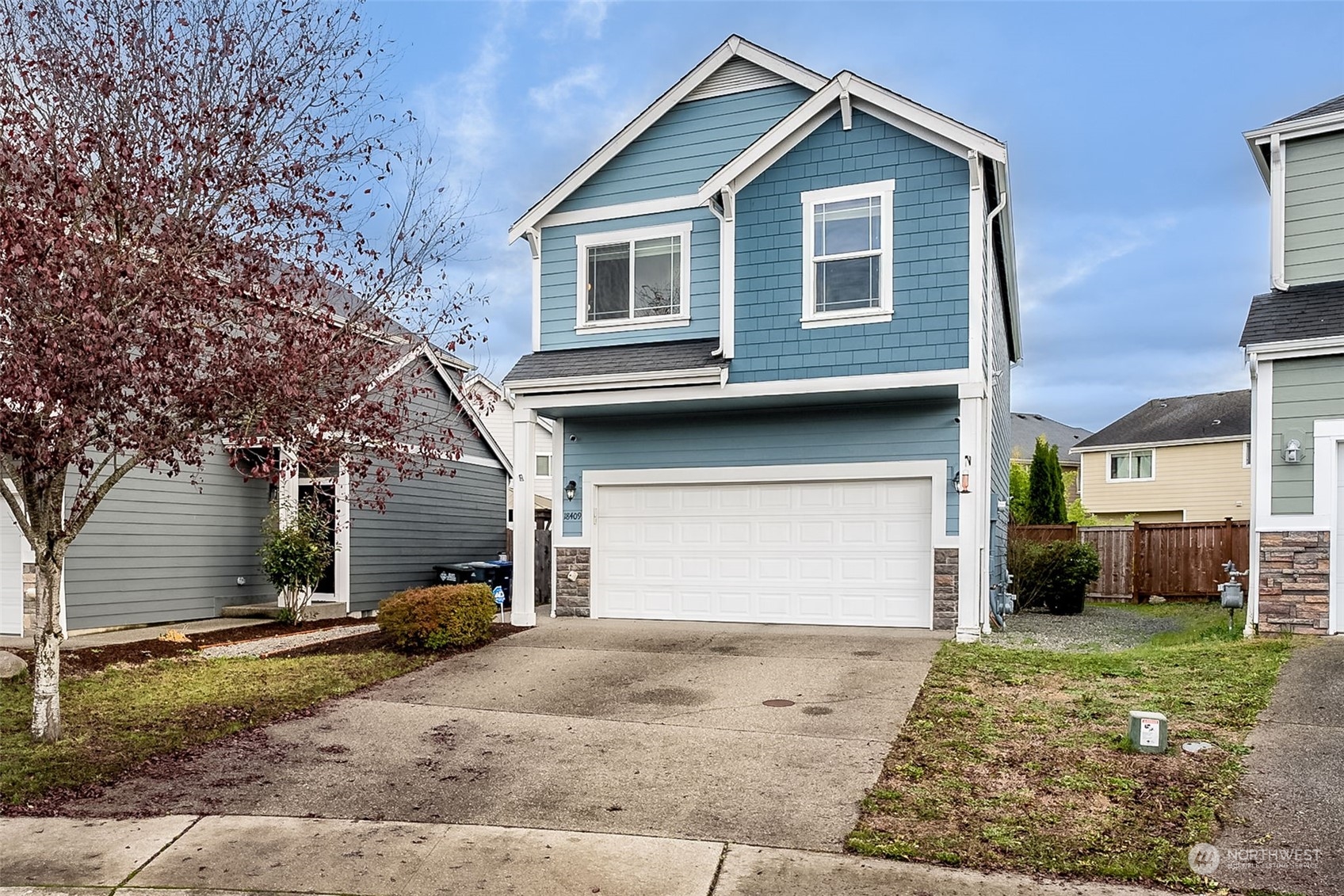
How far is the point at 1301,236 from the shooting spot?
11.3 metres

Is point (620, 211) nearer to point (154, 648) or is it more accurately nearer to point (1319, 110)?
point (154, 648)

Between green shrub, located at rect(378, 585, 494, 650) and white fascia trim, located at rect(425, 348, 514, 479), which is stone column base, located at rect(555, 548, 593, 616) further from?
white fascia trim, located at rect(425, 348, 514, 479)

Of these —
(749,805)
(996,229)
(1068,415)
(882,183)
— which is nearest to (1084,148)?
(996,229)

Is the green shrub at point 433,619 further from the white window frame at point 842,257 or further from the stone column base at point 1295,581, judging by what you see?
the stone column base at point 1295,581

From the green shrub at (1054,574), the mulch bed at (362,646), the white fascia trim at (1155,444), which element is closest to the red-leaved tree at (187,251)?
the mulch bed at (362,646)

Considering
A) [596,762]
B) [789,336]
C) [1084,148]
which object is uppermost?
[1084,148]

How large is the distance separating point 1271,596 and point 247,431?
10.6 metres

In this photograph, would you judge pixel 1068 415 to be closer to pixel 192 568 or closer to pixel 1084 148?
pixel 1084 148

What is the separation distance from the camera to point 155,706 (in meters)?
8.35

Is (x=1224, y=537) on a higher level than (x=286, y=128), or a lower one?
lower

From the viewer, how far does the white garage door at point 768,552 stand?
40.4ft

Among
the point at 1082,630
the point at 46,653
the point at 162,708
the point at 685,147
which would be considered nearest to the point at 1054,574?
the point at 1082,630

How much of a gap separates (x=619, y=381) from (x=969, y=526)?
4.73 metres

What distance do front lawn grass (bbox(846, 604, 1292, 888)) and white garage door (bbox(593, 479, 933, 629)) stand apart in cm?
248
